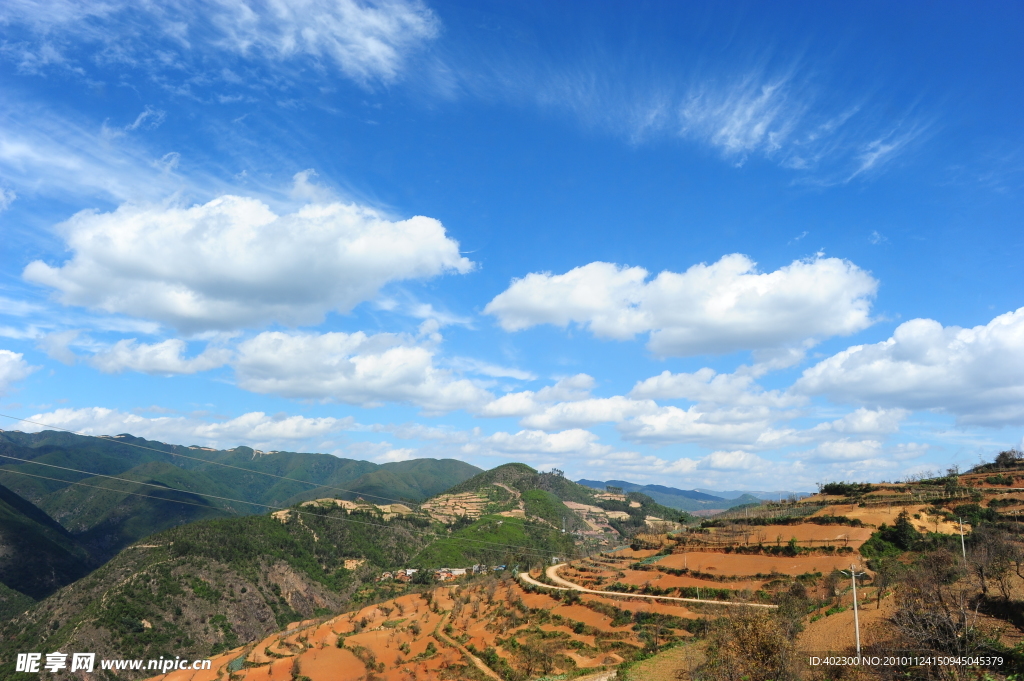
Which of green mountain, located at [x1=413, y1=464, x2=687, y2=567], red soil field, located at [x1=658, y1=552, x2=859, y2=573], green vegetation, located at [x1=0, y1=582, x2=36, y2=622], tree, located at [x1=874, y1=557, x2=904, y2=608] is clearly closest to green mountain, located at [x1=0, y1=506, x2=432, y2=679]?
green mountain, located at [x1=413, y1=464, x2=687, y2=567]

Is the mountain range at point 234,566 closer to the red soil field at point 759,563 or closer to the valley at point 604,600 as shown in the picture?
the valley at point 604,600

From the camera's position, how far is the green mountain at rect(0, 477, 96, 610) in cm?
13462

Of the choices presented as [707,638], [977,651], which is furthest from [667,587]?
[977,651]

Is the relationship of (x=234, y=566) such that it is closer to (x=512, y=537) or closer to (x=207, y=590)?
(x=207, y=590)

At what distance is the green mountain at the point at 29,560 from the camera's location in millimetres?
134625

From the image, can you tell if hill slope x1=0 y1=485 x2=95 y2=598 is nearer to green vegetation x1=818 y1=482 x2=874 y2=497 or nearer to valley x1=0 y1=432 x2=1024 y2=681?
valley x1=0 y1=432 x2=1024 y2=681

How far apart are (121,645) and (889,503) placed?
11431 cm

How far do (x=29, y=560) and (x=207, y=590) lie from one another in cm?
8633

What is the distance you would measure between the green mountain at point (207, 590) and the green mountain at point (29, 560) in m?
50.3

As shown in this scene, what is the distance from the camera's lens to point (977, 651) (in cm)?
1955

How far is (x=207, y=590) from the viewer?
101m

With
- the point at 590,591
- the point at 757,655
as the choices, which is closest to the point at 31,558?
the point at 590,591

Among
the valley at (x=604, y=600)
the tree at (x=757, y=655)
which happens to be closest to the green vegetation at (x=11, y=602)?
the valley at (x=604, y=600)

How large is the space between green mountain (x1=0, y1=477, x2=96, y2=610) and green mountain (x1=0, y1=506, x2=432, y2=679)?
50296 millimetres
